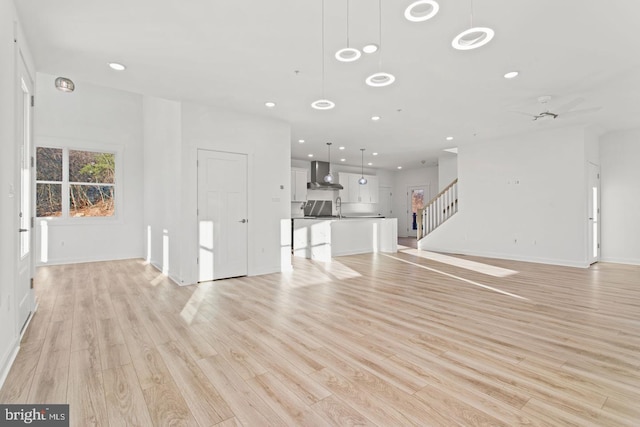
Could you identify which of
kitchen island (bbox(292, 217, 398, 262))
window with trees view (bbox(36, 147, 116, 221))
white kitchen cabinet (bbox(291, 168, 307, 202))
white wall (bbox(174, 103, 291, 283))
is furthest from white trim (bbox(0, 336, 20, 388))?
white kitchen cabinet (bbox(291, 168, 307, 202))

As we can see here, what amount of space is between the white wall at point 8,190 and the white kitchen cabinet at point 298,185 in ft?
25.7

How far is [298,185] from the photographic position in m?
10.5

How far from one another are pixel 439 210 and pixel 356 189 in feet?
12.2

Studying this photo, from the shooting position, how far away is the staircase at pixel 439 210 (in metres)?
9.11

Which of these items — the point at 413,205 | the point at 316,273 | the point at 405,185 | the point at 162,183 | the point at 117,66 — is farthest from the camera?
the point at 405,185

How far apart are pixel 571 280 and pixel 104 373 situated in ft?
21.6

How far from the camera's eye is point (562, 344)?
2.73 meters

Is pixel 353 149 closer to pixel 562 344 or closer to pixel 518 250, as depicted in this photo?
pixel 518 250

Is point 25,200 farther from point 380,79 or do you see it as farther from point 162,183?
point 380,79

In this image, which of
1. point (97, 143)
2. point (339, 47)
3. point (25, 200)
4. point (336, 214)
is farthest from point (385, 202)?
point (25, 200)

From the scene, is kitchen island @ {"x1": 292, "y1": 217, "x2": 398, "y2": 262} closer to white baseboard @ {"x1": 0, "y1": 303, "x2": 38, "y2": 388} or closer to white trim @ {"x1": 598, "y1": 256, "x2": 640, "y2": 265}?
white trim @ {"x1": 598, "y1": 256, "x2": 640, "y2": 265}

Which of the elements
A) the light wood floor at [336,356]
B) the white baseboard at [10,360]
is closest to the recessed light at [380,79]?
the light wood floor at [336,356]

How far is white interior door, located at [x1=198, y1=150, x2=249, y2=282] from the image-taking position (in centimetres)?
520

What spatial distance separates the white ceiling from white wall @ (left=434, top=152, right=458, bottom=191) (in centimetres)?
476
